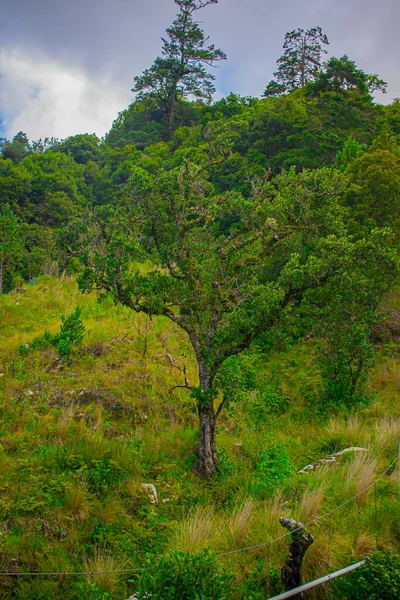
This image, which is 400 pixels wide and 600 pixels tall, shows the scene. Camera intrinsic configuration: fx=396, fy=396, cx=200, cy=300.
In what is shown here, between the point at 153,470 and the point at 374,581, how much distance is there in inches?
190

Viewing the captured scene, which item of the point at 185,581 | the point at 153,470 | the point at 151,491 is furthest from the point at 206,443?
the point at 185,581

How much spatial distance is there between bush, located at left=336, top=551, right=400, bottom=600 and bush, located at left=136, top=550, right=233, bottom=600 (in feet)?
3.95

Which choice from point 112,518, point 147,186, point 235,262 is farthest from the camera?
point 235,262

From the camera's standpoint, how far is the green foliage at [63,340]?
36.1 ft

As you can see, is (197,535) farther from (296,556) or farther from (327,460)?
(327,460)

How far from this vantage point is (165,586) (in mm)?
3541

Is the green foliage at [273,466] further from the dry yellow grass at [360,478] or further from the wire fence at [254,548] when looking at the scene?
the wire fence at [254,548]

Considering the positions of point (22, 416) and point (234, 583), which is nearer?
point (234, 583)

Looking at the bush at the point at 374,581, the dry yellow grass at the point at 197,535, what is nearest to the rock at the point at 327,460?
the dry yellow grass at the point at 197,535

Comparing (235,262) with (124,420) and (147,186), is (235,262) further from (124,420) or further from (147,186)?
(124,420)

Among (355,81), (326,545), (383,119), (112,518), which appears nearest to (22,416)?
(112,518)

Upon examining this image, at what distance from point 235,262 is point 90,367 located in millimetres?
5139

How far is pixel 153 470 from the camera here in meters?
7.68

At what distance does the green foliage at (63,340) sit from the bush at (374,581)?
880cm
